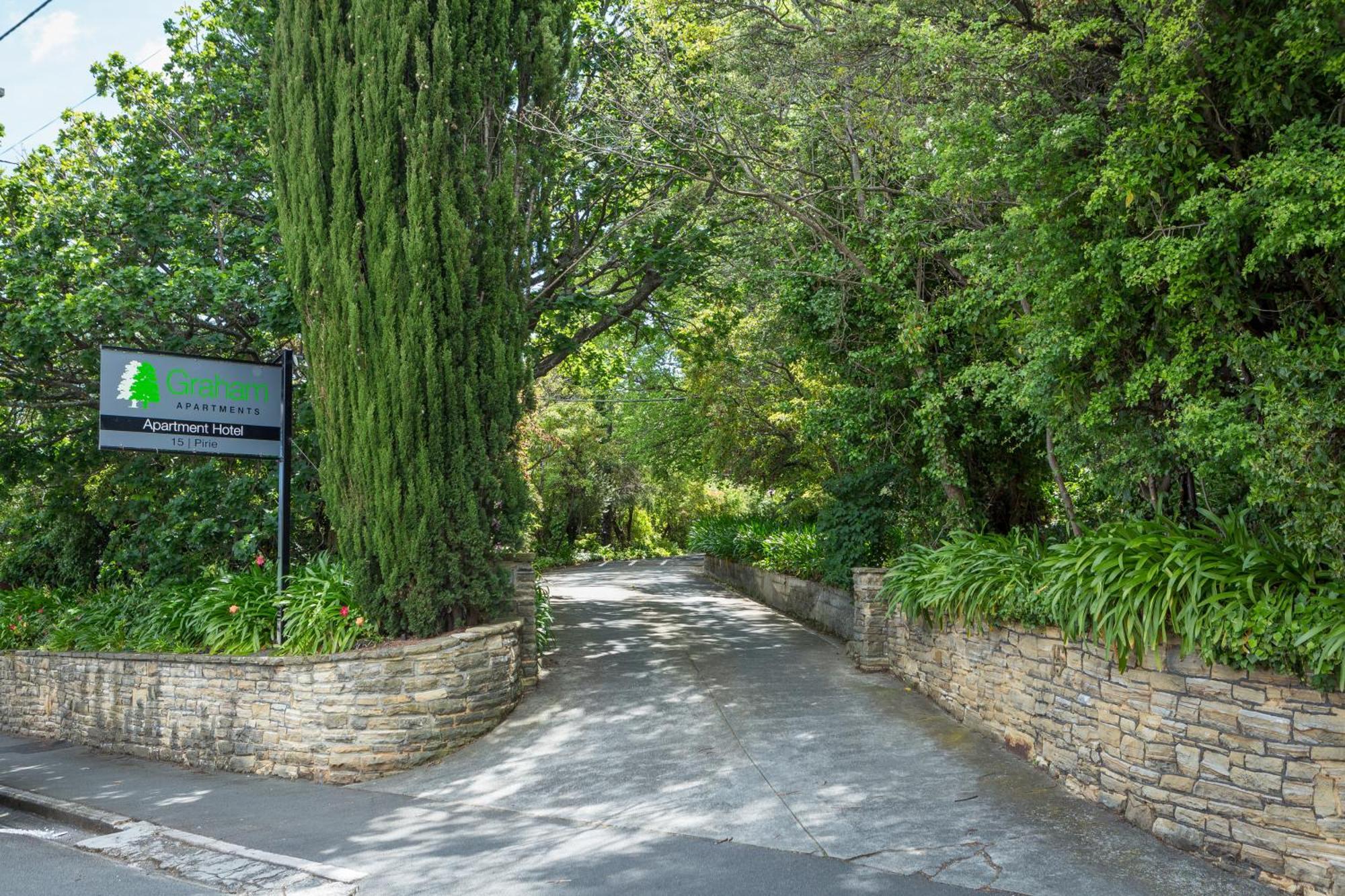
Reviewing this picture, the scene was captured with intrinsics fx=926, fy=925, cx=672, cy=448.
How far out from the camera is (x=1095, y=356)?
6.75 meters

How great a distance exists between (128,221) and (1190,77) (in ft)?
37.3

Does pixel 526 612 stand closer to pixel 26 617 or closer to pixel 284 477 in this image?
pixel 284 477

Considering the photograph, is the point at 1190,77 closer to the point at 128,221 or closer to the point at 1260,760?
the point at 1260,760

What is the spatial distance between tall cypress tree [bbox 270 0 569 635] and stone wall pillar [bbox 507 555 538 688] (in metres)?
0.76

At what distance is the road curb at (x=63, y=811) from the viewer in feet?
24.2

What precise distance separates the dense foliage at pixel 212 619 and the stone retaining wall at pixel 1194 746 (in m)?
5.77

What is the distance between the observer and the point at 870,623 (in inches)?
402

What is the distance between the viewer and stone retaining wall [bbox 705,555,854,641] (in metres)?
12.2

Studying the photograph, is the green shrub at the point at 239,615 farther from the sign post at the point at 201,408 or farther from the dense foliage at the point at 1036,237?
the dense foliage at the point at 1036,237

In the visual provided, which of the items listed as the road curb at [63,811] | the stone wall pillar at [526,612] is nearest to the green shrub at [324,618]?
the stone wall pillar at [526,612]

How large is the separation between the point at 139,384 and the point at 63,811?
3837mm

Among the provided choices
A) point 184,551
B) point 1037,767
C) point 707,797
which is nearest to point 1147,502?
point 1037,767

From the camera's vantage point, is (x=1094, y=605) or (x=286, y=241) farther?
(x=286, y=241)

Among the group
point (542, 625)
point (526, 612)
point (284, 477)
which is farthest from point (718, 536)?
point (284, 477)
